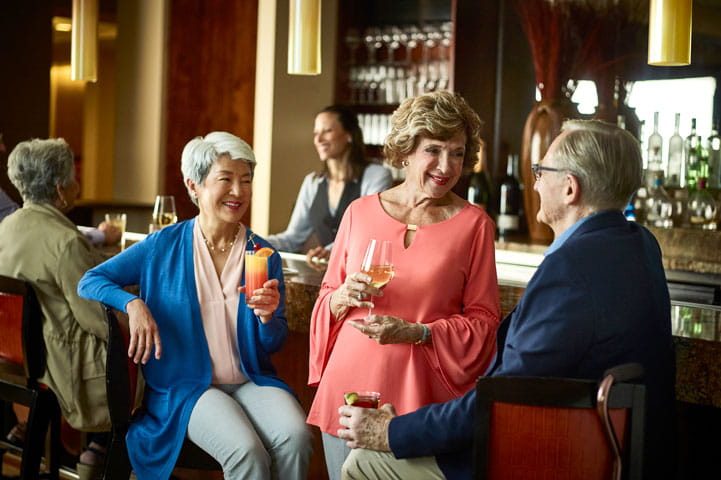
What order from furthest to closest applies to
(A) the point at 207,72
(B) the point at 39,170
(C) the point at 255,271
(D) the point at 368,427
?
1. (A) the point at 207,72
2. (B) the point at 39,170
3. (C) the point at 255,271
4. (D) the point at 368,427

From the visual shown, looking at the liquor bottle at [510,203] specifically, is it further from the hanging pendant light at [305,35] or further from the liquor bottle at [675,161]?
the hanging pendant light at [305,35]

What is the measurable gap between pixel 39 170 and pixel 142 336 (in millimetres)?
914

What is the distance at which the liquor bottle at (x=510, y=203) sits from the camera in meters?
5.53

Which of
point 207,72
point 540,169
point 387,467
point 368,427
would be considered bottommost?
point 387,467

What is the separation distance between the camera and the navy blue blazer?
1632 millimetres

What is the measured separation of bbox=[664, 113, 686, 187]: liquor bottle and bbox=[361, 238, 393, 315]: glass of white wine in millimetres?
3412

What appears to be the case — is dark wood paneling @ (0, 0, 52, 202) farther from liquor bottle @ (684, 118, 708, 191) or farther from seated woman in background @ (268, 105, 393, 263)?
liquor bottle @ (684, 118, 708, 191)

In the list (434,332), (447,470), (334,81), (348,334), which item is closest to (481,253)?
(434,332)

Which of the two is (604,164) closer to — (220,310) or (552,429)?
(552,429)

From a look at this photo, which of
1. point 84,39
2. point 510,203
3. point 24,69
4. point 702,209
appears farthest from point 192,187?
point 24,69

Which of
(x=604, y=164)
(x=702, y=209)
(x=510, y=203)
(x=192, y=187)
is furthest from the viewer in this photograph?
(x=510, y=203)

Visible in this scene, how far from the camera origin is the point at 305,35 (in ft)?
10.5

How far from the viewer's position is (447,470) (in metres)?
1.88

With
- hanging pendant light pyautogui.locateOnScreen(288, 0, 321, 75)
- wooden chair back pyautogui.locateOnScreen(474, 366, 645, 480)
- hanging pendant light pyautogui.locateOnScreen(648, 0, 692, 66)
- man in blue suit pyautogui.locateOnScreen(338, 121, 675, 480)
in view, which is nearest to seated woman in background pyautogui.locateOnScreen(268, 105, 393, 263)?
hanging pendant light pyautogui.locateOnScreen(288, 0, 321, 75)
